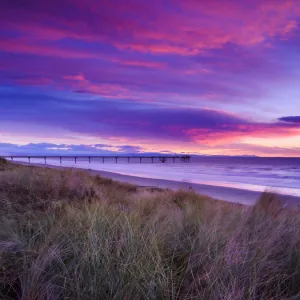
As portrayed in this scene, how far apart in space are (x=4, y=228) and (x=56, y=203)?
2084 millimetres

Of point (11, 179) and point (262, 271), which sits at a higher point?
point (11, 179)

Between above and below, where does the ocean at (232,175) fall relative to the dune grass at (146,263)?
below

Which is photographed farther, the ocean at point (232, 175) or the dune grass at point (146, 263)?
the ocean at point (232, 175)

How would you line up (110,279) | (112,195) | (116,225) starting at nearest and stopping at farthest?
(110,279) < (116,225) < (112,195)

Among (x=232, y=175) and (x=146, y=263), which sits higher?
(x=146, y=263)

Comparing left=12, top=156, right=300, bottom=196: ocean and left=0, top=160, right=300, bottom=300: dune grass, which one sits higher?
left=0, top=160, right=300, bottom=300: dune grass

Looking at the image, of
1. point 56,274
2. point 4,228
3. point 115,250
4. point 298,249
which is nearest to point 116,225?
point 115,250

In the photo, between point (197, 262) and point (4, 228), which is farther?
point (4, 228)

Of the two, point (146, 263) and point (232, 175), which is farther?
point (232, 175)

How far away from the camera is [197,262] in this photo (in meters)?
3.65

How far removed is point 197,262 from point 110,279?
1.01m

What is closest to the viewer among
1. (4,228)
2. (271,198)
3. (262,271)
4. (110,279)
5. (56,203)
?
(110,279)

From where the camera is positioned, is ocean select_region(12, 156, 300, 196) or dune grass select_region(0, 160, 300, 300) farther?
ocean select_region(12, 156, 300, 196)

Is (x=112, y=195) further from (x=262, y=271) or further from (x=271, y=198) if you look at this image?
(x=262, y=271)
